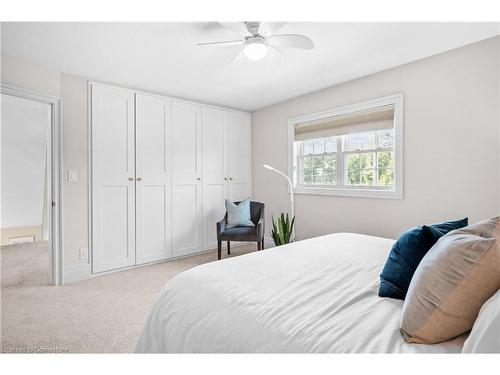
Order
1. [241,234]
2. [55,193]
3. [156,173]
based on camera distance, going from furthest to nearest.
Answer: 1. [156,173]
2. [241,234]
3. [55,193]

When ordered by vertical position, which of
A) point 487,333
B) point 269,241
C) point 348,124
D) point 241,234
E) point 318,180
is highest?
point 348,124

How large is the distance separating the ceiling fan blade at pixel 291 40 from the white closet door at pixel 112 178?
225 cm

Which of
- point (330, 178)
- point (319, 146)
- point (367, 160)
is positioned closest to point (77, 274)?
point (330, 178)

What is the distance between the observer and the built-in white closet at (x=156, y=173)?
11.1 feet

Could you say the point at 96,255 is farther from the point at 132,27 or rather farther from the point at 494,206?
the point at 494,206

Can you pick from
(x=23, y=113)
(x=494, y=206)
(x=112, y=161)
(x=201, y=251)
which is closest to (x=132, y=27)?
(x=112, y=161)

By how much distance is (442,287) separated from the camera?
872mm

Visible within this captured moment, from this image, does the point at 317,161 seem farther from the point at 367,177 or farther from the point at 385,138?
the point at 385,138

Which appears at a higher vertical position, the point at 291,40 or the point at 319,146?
the point at 291,40

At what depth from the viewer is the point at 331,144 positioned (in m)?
3.86

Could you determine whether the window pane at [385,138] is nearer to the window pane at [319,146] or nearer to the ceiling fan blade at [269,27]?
the window pane at [319,146]

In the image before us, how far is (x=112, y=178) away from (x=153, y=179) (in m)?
0.52

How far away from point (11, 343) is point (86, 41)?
2413 millimetres

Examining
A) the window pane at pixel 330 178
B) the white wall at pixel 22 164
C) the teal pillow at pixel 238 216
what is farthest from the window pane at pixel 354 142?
the white wall at pixel 22 164
